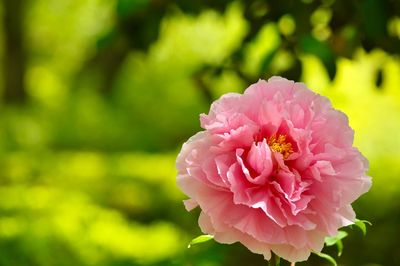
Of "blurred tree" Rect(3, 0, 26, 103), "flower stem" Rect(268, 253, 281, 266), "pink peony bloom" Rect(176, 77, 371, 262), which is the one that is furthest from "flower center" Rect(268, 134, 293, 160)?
"blurred tree" Rect(3, 0, 26, 103)

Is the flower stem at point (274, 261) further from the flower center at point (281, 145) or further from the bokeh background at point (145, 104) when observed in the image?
the bokeh background at point (145, 104)

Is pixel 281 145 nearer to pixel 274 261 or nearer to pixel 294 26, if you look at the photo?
pixel 274 261

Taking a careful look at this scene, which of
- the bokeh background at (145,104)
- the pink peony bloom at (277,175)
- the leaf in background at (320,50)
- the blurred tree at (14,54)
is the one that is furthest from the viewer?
the blurred tree at (14,54)

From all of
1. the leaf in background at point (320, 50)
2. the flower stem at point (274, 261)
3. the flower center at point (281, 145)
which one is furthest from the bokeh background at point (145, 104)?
the flower center at point (281, 145)

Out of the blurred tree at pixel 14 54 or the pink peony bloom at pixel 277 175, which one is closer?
the pink peony bloom at pixel 277 175

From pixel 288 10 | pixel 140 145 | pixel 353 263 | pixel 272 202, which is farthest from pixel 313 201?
pixel 140 145

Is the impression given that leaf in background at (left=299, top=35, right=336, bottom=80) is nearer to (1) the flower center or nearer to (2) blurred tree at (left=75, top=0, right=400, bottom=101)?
(2) blurred tree at (left=75, top=0, right=400, bottom=101)
